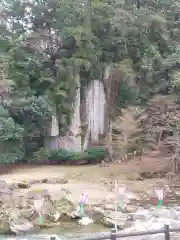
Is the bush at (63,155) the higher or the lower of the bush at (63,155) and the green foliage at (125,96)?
the lower

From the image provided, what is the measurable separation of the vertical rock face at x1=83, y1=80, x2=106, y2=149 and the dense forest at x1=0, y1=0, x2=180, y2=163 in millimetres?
51

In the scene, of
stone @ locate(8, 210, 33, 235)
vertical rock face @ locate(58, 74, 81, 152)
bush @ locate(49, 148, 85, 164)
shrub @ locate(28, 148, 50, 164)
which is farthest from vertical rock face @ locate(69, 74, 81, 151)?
stone @ locate(8, 210, 33, 235)

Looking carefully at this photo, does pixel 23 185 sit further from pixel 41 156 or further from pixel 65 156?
pixel 65 156

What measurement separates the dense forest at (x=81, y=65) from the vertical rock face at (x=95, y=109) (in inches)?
A: 2.0

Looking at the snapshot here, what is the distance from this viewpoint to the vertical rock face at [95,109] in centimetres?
2002

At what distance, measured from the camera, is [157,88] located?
1898 cm

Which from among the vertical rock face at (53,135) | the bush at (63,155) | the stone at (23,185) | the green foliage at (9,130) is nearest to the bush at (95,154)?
the bush at (63,155)

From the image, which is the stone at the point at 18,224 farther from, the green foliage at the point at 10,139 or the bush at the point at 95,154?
the bush at the point at 95,154

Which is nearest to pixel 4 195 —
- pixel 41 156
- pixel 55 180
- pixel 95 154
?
pixel 55 180

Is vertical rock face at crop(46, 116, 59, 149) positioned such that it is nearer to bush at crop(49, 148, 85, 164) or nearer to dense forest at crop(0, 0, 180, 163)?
dense forest at crop(0, 0, 180, 163)

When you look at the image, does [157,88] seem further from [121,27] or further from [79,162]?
[79,162]

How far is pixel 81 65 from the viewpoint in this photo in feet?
62.3

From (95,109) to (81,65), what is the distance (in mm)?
2504

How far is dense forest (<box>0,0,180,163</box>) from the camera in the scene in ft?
60.3
